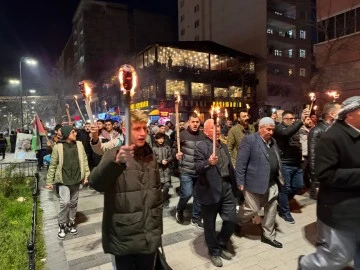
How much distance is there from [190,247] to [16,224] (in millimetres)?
4082

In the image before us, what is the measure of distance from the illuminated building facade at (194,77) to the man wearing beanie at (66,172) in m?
26.6

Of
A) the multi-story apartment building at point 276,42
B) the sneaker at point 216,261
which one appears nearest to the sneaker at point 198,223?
the sneaker at point 216,261

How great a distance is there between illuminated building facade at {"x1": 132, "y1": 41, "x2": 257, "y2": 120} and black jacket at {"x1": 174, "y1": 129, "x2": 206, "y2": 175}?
26147mm

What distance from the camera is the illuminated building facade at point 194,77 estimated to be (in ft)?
114

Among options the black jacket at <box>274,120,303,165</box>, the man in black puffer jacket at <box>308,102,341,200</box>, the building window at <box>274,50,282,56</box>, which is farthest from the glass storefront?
the man in black puffer jacket at <box>308,102,341,200</box>

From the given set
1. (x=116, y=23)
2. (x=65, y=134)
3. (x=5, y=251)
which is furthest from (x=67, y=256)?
(x=116, y=23)

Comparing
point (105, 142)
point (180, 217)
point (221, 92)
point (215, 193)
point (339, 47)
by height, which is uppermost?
point (339, 47)

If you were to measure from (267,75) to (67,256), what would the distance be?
37.9m

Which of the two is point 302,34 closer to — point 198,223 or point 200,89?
point 200,89

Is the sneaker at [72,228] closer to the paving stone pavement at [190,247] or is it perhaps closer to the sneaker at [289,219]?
the paving stone pavement at [190,247]

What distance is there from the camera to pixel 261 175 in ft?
16.5

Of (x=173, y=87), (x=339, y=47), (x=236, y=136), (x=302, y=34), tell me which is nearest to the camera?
(x=236, y=136)

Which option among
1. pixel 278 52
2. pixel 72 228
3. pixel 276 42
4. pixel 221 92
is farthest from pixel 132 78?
pixel 278 52

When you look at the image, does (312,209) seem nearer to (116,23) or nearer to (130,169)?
(130,169)
